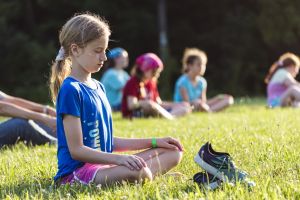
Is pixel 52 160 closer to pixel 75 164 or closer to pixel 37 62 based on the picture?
pixel 75 164

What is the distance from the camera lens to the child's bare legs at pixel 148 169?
416 cm

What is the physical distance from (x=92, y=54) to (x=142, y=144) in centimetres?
79

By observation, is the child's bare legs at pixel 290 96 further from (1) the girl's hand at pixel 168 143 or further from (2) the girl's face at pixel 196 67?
(1) the girl's hand at pixel 168 143

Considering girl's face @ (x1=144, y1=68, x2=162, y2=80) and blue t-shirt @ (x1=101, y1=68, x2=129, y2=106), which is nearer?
girl's face @ (x1=144, y1=68, x2=162, y2=80)

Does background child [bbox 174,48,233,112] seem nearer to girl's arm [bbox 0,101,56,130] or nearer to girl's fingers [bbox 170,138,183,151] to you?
girl's arm [bbox 0,101,56,130]

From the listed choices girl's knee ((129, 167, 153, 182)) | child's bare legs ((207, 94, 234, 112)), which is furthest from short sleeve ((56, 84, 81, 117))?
child's bare legs ((207, 94, 234, 112))

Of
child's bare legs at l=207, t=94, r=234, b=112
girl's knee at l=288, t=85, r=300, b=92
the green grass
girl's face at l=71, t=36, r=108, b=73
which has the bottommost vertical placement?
child's bare legs at l=207, t=94, r=234, b=112

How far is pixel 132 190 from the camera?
3875mm

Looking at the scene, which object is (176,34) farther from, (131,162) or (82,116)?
(131,162)

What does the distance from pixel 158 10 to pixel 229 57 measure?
3.54m

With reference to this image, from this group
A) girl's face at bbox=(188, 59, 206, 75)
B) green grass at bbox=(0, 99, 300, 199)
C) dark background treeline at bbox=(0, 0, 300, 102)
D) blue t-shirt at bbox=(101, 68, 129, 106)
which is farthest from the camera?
dark background treeline at bbox=(0, 0, 300, 102)

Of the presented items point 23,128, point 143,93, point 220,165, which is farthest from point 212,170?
point 143,93

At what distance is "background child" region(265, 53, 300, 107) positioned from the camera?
12.4 m

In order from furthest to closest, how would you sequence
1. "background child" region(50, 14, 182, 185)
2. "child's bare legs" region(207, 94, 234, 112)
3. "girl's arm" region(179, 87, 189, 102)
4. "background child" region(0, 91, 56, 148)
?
"child's bare legs" region(207, 94, 234, 112) < "girl's arm" region(179, 87, 189, 102) < "background child" region(0, 91, 56, 148) < "background child" region(50, 14, 182, 185)
